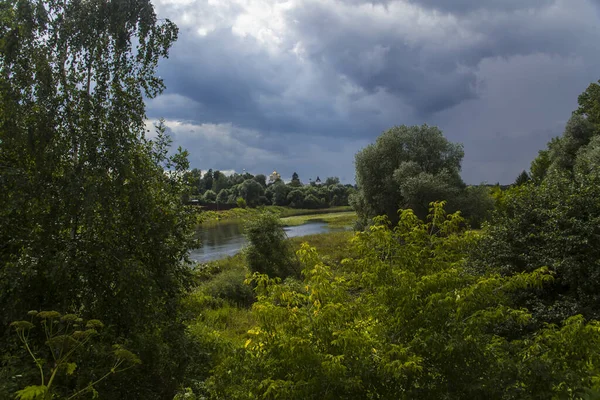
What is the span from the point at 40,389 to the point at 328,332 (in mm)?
3268

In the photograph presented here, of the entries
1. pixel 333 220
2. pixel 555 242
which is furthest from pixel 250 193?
pixel 555 242

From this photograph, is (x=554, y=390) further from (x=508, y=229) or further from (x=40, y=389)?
(x=508, y=229)

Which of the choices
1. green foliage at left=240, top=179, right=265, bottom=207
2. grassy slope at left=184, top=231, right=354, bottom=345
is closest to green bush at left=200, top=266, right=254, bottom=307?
grassy slope at left=184, top=231, right=354, bottom=345

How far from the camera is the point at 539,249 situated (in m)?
9.53

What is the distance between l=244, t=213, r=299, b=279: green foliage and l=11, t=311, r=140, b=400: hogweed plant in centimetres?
1326

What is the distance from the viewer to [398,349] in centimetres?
450

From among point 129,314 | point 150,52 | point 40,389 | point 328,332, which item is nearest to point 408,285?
point 328,332

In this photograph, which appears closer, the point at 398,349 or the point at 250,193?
the point at 398,349

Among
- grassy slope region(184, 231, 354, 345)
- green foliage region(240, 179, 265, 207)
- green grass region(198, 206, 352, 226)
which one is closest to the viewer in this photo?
grassy slope region(184, 231, 354, 345)

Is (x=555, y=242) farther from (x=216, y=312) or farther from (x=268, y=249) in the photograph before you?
(x=268, y=249)

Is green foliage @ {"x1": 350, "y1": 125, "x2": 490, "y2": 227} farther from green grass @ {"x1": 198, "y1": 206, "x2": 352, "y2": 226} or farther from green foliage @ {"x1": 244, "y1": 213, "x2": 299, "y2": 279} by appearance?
green foliage @ {"x1": 244, "y1": 213, "x2": 299, "y2": 279}

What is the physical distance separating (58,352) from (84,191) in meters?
2.60

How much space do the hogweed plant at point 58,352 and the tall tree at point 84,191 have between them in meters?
0.53

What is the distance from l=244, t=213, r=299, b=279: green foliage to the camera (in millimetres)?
19656
